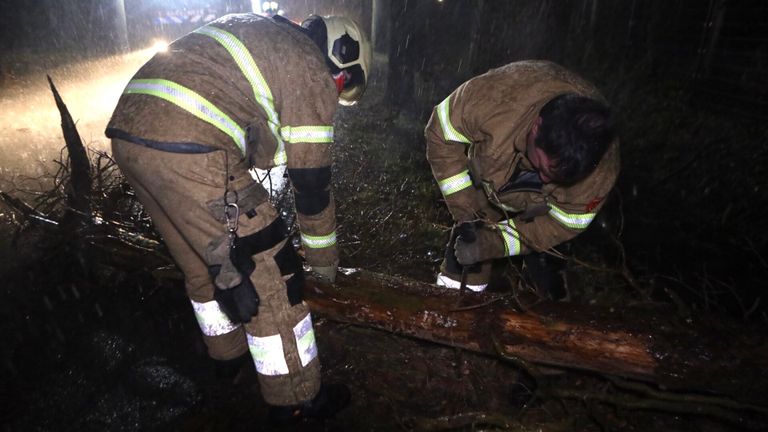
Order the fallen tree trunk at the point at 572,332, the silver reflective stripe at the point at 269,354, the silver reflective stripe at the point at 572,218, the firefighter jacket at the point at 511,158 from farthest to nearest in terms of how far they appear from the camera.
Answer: the silver reflective stripe at the point at 572,218 → the firefighter jacket at the point at 511,158 → the silver reflective stripe at the point at 269,354 → the fallen tree trunk at the point at 572,332

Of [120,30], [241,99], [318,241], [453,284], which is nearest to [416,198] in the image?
[453,284]

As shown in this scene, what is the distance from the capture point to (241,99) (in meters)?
1.74

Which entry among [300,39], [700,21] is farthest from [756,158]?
[300,39]

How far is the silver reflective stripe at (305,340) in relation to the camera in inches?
76.1

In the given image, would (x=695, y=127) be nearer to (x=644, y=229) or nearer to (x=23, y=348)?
(x=644, y=229)

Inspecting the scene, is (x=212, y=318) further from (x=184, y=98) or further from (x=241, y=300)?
(x=184, y=98)

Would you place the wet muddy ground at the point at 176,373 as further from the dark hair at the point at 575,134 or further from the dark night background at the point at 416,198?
the dark hair at the point at 575,134

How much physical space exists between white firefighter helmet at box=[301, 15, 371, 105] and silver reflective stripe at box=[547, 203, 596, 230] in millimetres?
1333

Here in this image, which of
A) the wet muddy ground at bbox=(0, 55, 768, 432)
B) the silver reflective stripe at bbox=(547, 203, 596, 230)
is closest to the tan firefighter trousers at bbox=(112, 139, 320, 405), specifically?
the wet muddy ground at bbox=(0, 55, 768, 432)

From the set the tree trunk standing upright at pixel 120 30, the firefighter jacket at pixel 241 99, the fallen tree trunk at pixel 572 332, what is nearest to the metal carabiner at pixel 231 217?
the firefighter jacket at pixel 241 99

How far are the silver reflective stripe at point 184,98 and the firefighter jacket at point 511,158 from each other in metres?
1.31

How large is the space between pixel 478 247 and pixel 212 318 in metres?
1.56

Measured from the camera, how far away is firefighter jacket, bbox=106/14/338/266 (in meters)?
1.63

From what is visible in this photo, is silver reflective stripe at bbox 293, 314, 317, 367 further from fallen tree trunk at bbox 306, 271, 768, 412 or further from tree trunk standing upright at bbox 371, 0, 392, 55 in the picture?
tree trunk standing upright at bbox 371, 0, 392, 55
